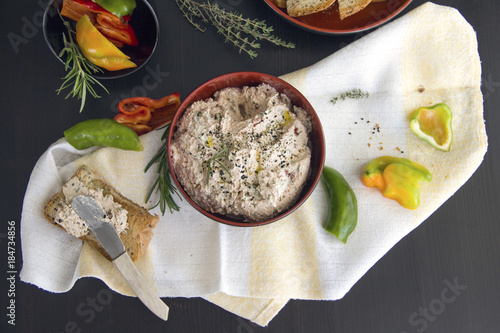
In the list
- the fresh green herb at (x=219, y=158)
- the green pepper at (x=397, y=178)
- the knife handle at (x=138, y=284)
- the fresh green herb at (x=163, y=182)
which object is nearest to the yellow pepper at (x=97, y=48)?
the fresh green herb at (x=163, y=182)

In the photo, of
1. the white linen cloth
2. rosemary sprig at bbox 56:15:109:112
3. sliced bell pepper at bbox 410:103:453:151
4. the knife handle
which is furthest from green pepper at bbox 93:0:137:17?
sliced bell pepper at bbox 410:103:453:151

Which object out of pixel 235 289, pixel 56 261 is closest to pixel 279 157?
pixel 235 289

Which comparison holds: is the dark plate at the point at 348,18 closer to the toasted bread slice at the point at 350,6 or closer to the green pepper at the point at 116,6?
the toasted bread slice at the point at 350,6

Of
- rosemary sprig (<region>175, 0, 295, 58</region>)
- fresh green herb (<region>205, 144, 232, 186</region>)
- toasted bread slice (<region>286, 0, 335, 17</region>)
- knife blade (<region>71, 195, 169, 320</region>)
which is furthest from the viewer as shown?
rosemary sprig (<region>175, 0, 295, 58</region>)

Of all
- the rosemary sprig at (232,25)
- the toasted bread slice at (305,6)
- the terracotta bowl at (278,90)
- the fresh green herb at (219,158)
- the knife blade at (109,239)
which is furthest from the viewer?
the rosemary sprig at (232,25)

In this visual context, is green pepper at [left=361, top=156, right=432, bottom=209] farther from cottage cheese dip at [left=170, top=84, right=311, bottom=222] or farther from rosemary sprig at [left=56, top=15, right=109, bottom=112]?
rosemary sprig at [left=56, top=15, right=109, bottom=112]

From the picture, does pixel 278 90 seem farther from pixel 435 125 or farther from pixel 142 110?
pixel 435 125

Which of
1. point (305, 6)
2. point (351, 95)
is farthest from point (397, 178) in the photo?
point (305, 6)

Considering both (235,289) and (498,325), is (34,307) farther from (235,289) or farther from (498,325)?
(498,325)
